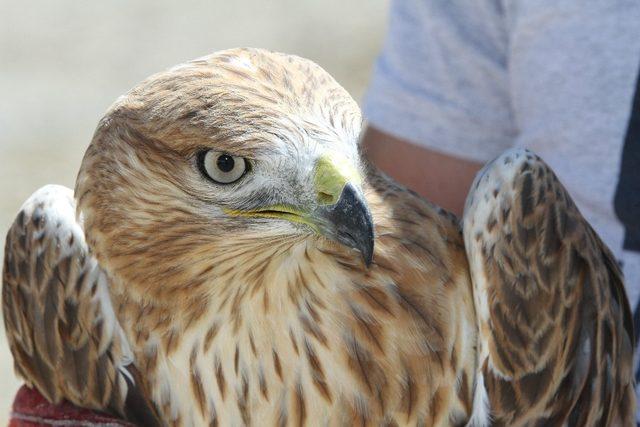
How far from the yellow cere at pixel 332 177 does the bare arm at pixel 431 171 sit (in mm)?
1420

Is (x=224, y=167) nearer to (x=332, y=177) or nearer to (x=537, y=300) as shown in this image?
(x=332, y=177)

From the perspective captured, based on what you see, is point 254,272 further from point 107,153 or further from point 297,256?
point 107,153

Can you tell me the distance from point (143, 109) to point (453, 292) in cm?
105

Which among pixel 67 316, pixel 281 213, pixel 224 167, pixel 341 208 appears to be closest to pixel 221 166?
pixel 224 167

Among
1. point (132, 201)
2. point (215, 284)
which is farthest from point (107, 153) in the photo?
point (215, 284)

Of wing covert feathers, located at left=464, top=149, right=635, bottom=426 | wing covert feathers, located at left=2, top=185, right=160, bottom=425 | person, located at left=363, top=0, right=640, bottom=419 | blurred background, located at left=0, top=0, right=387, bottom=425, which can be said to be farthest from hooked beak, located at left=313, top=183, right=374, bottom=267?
blurred background, located at left=0, top=0, right=387, bottom=425

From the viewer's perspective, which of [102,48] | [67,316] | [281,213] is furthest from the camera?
[102,48]

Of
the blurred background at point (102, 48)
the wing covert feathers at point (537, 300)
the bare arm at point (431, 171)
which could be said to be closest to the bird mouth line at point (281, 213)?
the wing covert feathers at point (537, 300)

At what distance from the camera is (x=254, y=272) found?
2855 millimetres

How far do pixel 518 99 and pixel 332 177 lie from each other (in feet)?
4.59

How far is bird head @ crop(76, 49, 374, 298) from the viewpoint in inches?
98.7

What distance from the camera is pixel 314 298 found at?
2906 millimetres

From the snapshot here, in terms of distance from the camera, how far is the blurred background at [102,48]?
1037 cm

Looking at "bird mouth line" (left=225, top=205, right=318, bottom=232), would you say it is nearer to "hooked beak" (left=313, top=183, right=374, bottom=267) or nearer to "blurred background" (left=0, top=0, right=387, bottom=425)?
"hooked beak" (left=313, top=183, right=374, bottom=267)
